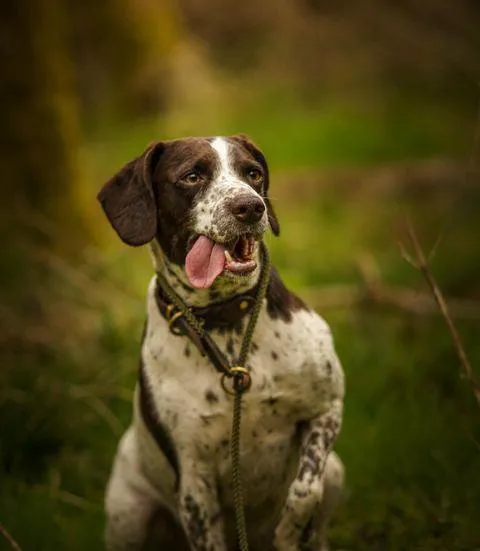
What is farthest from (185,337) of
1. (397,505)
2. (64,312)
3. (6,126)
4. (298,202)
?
(298,202)

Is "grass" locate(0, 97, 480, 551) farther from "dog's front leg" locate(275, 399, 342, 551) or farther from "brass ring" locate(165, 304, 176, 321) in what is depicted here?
"brass ring" locate(165, 304, 176, 321)

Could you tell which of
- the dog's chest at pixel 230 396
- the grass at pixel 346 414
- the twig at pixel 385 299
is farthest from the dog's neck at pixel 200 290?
the twig at pixel 385 299

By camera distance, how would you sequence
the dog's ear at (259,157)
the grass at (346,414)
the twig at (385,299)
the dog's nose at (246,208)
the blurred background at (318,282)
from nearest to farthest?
the dog's nose at (246,208), the dog's ear at (259,157), the grass at (346,414), the blurred background at (318,282), the twig at (385,299)

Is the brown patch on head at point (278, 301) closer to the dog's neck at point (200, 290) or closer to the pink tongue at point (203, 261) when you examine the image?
the dog's neck at point (200, 290)

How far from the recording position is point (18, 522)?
3873mm

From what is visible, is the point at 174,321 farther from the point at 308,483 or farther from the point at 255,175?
the point at 308,483

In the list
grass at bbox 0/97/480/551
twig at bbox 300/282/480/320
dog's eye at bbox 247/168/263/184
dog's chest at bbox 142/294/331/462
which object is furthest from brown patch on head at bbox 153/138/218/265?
twig at bbox 300/282/480/320

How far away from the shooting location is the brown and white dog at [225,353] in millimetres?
3020

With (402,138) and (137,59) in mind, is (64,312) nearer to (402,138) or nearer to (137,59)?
(402,138)

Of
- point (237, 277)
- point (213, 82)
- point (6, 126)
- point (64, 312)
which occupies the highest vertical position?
point (237, 277)

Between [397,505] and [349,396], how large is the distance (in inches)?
34.9

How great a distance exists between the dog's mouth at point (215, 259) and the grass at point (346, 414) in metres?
1.03

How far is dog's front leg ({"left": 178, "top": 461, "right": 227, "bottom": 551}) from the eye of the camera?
3.09 meters

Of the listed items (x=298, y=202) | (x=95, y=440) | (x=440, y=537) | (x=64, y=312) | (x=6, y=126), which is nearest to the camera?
(x=440, y=537)
